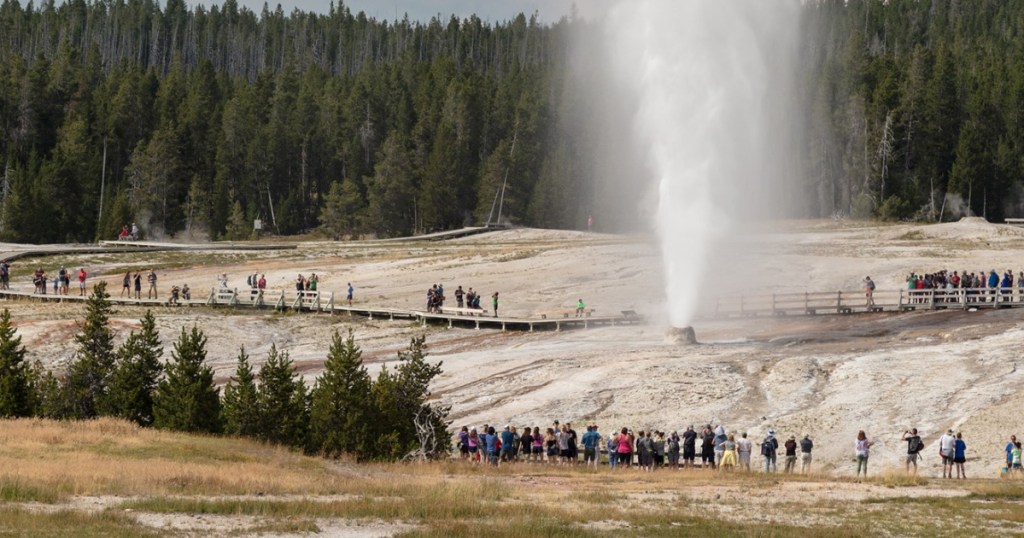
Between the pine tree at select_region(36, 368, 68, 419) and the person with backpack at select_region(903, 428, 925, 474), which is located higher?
the pine tree at select_region(36, 368, 68, 419)

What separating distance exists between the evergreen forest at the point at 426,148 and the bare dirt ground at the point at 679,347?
79.0 ft

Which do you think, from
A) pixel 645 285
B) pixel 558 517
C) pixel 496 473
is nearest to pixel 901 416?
pixel 496 473

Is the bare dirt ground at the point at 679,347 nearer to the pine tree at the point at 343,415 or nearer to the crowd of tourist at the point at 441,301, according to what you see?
the crowd of tourist at the point at 441,301

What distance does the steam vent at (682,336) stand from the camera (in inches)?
1901

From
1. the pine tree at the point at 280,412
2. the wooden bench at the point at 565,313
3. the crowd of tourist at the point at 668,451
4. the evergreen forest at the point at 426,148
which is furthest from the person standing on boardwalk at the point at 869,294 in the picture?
the evergreen forest at the point at 426,148

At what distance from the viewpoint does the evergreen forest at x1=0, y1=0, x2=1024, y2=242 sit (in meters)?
111

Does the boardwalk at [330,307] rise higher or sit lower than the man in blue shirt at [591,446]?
higher

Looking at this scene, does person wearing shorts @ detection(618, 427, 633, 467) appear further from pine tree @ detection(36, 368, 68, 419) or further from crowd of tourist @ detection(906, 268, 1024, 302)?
crowd of tourist @ detection(906, 268, 1024, 302)

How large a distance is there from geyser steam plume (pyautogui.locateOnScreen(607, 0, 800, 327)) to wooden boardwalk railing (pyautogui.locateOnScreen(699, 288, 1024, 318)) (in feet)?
12.4

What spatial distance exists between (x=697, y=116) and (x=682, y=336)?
8.60 meters

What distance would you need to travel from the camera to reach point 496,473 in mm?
29250

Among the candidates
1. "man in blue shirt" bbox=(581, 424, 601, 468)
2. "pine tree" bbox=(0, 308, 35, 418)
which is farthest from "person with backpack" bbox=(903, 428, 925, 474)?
"pine tree" bbox=(0, 308, 35, 418)

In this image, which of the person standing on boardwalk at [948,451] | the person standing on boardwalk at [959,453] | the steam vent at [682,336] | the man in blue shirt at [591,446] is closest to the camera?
the person standing on boardwalk at [959,453]

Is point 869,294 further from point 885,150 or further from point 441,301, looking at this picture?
point 885,150
